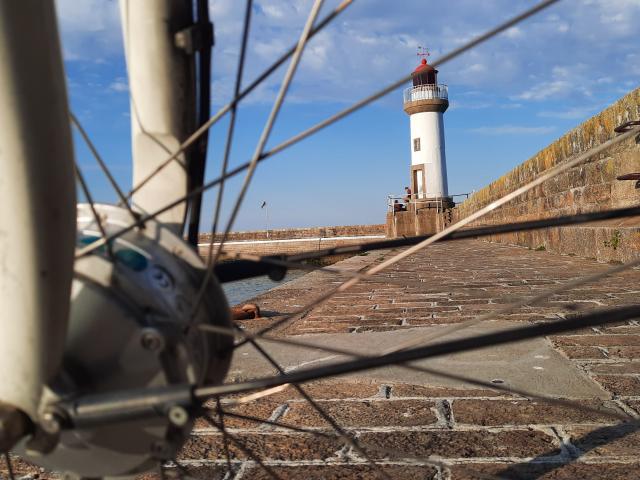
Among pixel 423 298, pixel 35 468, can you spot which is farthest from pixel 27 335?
pixel 423 298

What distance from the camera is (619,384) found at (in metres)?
2.33

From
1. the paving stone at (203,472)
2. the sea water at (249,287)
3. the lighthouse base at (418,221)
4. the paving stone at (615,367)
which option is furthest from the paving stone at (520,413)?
the lighthouse base at (418,221)

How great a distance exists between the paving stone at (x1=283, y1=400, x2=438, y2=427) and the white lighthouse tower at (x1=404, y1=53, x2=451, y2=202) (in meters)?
30.4

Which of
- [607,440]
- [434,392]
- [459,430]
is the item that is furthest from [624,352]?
[459,430]

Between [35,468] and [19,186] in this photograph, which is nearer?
[19,186]

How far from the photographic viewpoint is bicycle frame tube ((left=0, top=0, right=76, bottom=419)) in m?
0.79

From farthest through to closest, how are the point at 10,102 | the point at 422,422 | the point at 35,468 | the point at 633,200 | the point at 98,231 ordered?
1. the point at 633,200
2. the point at 422,422
3. the point at 35,468
4. the point at 98,231
5. the point at 10,102

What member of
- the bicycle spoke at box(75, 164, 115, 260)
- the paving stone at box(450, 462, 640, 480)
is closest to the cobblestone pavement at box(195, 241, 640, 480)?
the paving stone at box(450, 462, 640, 480)

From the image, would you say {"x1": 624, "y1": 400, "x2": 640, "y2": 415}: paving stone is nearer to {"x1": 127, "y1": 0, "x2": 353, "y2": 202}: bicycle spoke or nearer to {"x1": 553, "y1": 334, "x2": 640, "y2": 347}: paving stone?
{"x1": 553, "y1": 334, "x2": 640, "y2": 347}: paving stone

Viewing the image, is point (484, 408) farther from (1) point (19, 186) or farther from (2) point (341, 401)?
(1) point (19, 186)

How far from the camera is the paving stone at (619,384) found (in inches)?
88.1

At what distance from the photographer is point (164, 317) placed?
39.2 inches

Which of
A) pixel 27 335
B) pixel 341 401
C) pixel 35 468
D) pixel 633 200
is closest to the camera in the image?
pixel 27 335

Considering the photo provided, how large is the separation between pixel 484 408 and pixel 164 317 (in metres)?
1.48
